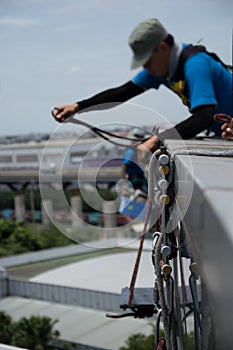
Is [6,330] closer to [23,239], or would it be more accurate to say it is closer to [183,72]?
[183,72]

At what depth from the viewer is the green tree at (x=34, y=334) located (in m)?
8.95

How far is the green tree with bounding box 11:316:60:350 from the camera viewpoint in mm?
8945

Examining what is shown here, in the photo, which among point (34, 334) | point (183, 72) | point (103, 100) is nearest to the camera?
point (183, 72)

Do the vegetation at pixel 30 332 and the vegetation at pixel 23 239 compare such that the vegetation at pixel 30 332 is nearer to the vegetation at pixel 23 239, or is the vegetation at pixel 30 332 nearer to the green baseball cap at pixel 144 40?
the green baseball cap at pixel 144 40

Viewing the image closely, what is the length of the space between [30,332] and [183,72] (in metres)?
6.85

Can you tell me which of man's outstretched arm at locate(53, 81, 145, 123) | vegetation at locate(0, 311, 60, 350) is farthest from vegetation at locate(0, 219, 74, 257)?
man's outstretched arm at locate(53, 81, 145, 123)

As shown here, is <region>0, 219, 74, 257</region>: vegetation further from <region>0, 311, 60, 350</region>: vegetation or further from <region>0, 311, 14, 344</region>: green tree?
<region>0, 311, 60, 350</region>: vegetation

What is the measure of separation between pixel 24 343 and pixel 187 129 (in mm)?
7135

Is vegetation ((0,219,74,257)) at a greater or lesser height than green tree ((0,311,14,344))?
lesser

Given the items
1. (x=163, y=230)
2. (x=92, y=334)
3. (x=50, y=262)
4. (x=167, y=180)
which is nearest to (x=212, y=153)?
(x=167, y=180)

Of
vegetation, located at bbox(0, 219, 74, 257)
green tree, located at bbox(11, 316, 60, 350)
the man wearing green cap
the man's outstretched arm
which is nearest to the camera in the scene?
the man wearing green cap

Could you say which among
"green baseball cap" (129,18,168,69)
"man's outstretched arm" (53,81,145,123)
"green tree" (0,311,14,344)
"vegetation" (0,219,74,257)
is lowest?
"vegetation" (0,219,74,257)

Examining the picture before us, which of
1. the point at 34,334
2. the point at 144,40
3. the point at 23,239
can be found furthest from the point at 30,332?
the point at 23,239

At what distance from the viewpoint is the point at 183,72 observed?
2.97 m
